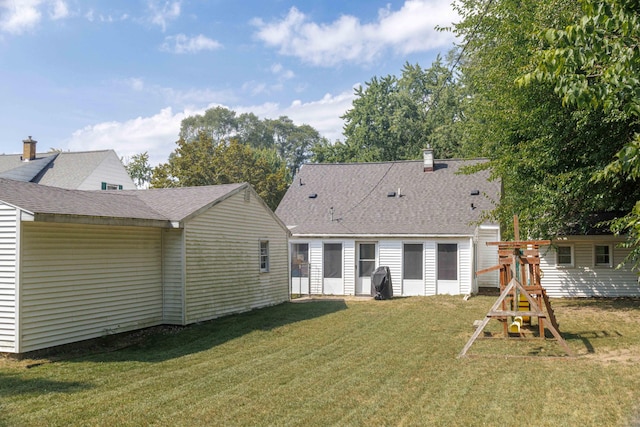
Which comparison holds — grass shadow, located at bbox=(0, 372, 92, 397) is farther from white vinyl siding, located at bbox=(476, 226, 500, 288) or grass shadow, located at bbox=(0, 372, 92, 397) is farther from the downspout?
white vinyl siding, located at bbox=(476, 226, 500, 288)

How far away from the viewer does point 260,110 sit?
72.8m

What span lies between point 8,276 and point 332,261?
13.0 meters

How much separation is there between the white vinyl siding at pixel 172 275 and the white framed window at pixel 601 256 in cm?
1488

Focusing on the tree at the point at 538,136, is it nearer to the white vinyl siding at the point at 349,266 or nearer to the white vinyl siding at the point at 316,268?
the white vinyl siding at the point at 349,266

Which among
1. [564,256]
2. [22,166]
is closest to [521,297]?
[564,256]

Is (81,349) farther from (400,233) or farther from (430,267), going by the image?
(430,267)

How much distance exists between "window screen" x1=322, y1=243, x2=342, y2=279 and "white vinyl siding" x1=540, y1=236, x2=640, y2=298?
7480 millimetres

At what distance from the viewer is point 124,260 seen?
1170 centimetres

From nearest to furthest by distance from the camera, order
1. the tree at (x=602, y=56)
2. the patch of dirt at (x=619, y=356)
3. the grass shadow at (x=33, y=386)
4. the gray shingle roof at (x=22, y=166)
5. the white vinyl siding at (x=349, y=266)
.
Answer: the tree at (x=602, y=56)
the grass shadow at (x=33, y=386)
the patch of dirt at (x=619, y=356)
the white vinyl siding at (x=349, y=266)
the gray shingle roof at (x=22, y=166)

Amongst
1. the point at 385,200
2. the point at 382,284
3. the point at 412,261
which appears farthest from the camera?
the point at 385,200

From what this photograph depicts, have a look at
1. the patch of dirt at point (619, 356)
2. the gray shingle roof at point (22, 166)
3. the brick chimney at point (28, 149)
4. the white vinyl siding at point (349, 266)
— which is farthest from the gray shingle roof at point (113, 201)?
the brick chimney at point (28, 149)

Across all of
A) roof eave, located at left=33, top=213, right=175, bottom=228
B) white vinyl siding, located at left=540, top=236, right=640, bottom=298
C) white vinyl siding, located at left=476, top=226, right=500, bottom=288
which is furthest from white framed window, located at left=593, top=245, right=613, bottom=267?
roof eave, located at left=33, top=213, right=175, bottom=228

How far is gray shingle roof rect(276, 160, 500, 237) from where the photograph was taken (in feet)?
68.0

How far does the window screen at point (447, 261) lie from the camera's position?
19750mm
